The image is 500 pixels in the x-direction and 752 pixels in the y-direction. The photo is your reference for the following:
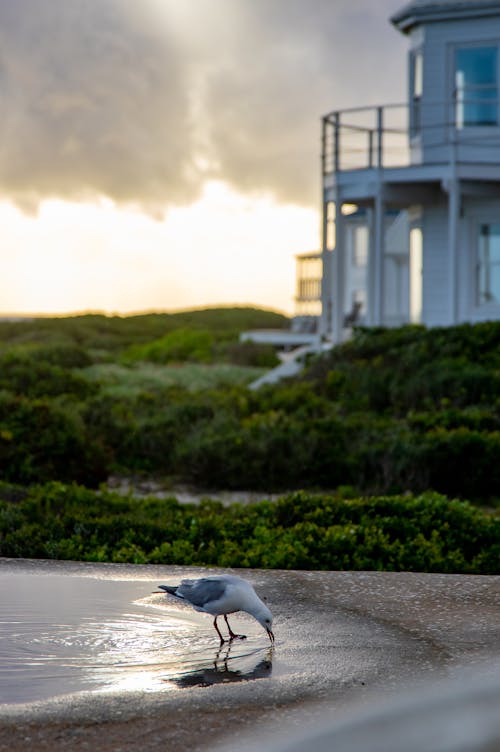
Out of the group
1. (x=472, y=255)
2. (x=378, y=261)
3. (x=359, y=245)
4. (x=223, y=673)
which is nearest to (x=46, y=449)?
(x=223, y=673)

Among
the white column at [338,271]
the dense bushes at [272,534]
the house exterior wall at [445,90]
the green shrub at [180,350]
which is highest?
the house exterior wall at [445,90]

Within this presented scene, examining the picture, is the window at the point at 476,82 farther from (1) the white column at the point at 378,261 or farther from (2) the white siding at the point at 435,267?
(1) the white column at the point at 378,261

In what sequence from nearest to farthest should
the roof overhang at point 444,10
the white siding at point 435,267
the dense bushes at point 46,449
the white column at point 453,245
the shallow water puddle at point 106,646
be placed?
the shallow water puddle at point 106,646, the dense bushes at point 46,449, the white column at point 453,245, the roof overhang at point 444,10, the white siding at point 435,267

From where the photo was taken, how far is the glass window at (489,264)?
22266mm

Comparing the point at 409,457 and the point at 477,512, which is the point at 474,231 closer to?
the point at 409,457

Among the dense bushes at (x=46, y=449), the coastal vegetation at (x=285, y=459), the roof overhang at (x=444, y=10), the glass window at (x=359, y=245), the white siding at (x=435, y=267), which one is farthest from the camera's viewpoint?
the glass window at (x=359, y=245)

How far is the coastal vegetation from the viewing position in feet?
26.2

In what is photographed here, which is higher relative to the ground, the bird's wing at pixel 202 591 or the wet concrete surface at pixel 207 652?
the bird's wing at pixel 202 591

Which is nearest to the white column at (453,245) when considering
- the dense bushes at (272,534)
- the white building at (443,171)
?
the white building at (443,171)

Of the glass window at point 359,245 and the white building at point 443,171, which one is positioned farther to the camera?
the glass window at point 359,245

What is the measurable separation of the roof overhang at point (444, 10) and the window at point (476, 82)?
0.73 metres

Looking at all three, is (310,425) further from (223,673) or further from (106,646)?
(223,673)

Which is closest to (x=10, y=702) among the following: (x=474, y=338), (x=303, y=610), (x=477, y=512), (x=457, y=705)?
(x=303, y=610)

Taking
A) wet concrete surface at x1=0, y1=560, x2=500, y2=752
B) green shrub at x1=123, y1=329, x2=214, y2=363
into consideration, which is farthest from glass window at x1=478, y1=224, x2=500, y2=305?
wet concrete surface at x1=0, y1=560, x2=500, y2=752
